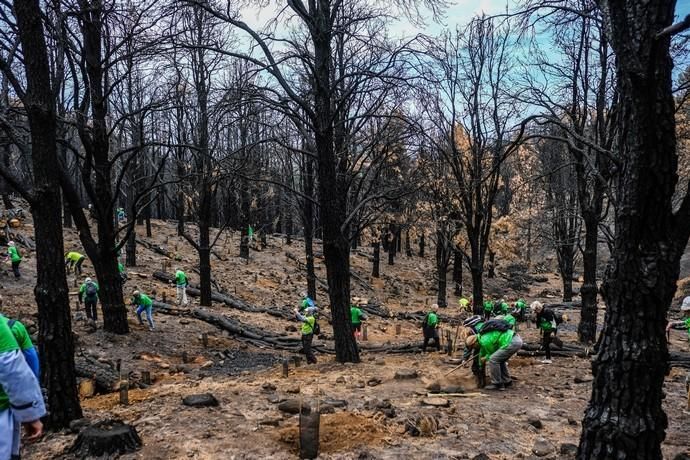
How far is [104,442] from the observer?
4918mm

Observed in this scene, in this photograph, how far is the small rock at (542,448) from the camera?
201 inches

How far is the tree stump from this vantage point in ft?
16.1

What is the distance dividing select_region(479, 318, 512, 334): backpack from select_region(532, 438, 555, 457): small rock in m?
3.32

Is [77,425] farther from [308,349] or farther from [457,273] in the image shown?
[457,273]

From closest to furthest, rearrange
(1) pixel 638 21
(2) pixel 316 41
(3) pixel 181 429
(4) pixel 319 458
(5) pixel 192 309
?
(1) pixel 638 21, (4) pixel 319 458, (3) pixel 181 429, (2) pixel 316 41, (5) pixel 192 309

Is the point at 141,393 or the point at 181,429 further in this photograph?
the point at 141,393

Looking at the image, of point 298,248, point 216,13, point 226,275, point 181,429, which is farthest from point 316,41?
point 298,248

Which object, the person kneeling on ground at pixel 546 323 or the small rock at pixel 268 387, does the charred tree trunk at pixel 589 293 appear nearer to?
the person kneeling on ground at pixel 546 323

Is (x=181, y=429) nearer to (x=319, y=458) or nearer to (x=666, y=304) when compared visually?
(x=319, y=458)

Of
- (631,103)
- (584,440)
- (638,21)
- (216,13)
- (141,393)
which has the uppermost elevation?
(216,13)

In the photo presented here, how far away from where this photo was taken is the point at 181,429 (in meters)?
5.78

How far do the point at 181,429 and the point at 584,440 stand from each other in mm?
4542

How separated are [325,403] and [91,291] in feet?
32.9

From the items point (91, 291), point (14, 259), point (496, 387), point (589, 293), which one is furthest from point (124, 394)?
point (14, 259)
